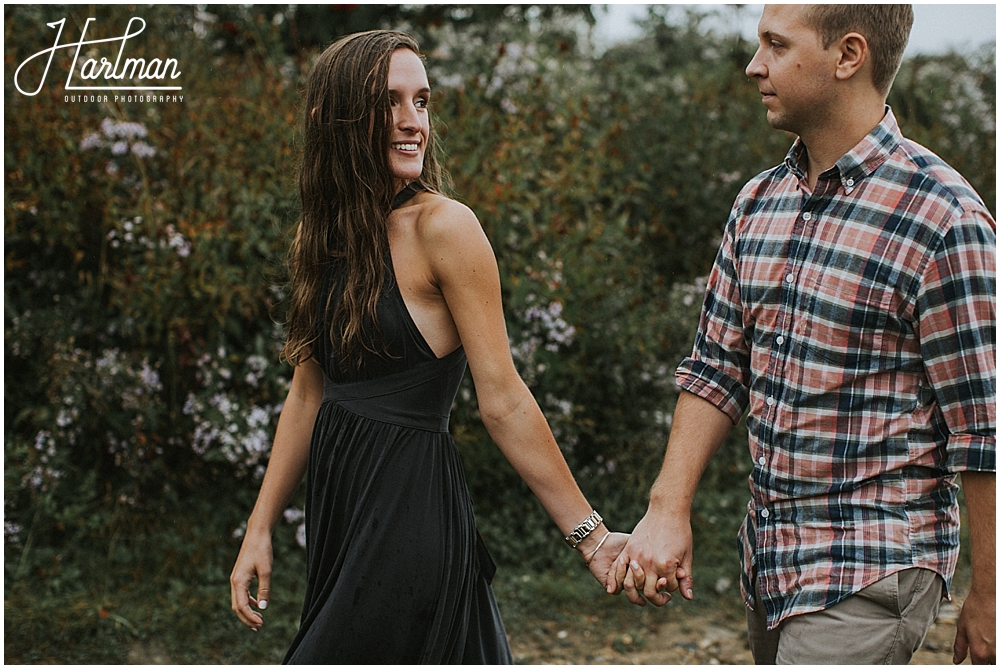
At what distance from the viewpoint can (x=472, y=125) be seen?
5.02 metres

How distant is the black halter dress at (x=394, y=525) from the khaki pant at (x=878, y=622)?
0.74 metres

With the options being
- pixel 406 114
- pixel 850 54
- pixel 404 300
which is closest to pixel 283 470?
pixel 404 300

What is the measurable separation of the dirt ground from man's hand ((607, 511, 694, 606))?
1.85 metres

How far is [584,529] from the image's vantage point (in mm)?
2330

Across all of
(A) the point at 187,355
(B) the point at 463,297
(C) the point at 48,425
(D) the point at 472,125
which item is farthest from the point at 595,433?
(B) the point at 463,297

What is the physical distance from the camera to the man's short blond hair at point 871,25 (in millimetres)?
2012

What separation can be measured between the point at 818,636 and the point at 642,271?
3674 mm

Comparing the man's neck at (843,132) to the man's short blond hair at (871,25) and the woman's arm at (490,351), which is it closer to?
the man's short blond hair at (871,25)

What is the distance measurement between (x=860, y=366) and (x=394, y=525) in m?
1.07

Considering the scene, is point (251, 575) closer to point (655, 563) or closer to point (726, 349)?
point (655, 563)

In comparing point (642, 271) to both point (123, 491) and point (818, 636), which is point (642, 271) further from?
point (818, 636)

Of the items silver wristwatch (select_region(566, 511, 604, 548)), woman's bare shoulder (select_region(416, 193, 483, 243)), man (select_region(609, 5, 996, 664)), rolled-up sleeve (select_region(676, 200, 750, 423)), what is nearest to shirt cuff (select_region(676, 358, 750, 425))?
rolled-up sleeve (select_region(676, 200, 750, 423))

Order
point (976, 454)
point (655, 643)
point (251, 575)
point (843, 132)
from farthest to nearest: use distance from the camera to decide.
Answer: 1. point (655, 643)
2. point (251, 575)
3. point (843, 132)
4. point (976, 454)

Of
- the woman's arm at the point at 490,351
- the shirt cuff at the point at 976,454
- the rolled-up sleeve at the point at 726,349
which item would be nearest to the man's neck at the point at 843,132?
the rolled-up sleeve at the point at 726,349
